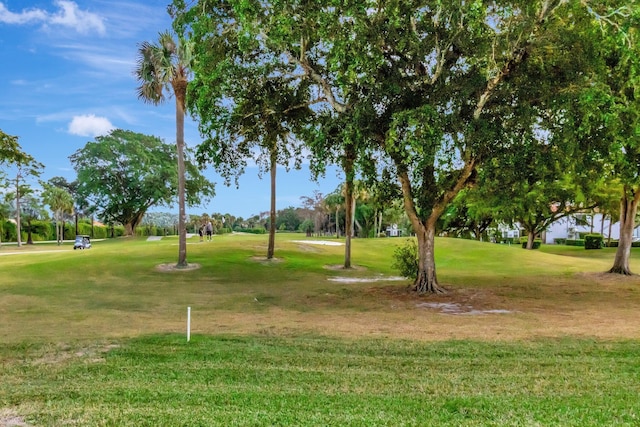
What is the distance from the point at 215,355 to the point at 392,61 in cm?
1056

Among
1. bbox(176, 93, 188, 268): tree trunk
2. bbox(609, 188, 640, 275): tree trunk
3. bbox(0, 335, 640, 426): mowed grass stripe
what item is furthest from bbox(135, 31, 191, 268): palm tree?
bbox(609, 188, 640, 275): tree trunk

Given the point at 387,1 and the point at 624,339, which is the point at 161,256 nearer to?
the point at 387,1

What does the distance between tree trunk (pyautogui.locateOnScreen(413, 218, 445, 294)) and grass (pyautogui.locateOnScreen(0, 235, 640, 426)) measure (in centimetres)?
93

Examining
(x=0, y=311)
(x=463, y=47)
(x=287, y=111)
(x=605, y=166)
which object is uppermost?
(x=463, y=47)

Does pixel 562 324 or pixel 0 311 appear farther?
pixel 0 311

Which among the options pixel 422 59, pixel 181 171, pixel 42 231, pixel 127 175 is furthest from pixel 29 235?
pixel 422 59

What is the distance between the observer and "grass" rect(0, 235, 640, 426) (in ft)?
17.9

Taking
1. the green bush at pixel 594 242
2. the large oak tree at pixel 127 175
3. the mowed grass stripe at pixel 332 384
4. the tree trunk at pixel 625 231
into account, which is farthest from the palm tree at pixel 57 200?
the green bush at pixel 594 242

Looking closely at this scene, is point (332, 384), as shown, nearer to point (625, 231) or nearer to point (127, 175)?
point (625, 231)

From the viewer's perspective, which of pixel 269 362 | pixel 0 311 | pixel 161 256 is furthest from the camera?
pixel 161 256

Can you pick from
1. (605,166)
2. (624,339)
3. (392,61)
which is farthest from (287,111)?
(605,166)

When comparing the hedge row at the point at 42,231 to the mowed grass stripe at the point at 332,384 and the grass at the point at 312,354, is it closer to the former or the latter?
the grass at the point at 312,354

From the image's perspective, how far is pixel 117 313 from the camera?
13734 millimetres

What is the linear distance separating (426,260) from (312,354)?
10232 millimetres
